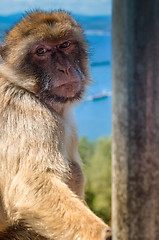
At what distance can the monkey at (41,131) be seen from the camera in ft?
6.76

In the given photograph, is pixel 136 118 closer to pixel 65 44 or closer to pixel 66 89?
pixel 66 89

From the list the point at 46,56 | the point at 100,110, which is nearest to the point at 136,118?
the point at 46,56

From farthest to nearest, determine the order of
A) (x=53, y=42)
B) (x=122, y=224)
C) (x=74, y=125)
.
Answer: (x=74, y=125) < (x=53, y=42) < (x=122, y=224)

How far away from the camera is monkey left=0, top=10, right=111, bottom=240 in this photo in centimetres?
206

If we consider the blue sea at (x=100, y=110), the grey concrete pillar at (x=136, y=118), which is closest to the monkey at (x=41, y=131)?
the grey concrete pillar at (x=136, y=118)

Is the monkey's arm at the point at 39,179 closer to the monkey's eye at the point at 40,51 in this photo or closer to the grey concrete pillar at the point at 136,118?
the monkey's eye at the point at 40,51

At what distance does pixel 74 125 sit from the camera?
2.88 m

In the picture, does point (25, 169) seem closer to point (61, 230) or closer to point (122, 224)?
point (61, 230)

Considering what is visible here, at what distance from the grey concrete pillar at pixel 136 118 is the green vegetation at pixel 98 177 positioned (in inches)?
174

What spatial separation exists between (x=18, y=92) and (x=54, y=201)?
0.79 m

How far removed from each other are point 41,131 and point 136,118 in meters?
1.32

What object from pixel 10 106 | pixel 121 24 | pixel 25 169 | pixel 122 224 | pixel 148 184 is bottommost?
pixel 25 169

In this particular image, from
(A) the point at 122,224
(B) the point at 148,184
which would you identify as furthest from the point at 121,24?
(A) the point at 122,224

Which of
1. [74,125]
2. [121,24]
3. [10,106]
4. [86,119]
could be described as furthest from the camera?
[86,119]
